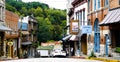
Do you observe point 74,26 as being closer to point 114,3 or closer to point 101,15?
point 101,15

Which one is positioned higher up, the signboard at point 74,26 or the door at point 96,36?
the signboard at point 74,26

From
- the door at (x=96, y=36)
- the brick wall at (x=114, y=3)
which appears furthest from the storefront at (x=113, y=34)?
the door at (x=96, y=36)

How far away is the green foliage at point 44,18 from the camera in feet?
389

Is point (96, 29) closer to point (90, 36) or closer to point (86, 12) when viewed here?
point (90, 36)

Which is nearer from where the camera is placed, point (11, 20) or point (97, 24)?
point (97, 24)

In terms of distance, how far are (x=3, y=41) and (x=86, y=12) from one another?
12.7m

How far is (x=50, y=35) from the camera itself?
407 feet

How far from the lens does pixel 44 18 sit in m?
139

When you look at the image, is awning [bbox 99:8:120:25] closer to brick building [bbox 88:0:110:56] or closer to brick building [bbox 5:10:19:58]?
brick building [bbox 88:0:110:56]

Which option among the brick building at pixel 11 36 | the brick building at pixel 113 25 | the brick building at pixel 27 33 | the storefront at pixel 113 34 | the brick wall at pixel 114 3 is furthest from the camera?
the brick building at pixel 27 33

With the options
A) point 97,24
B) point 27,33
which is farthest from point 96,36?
point 27,33

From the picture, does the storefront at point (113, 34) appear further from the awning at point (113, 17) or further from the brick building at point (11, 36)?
the brick building at point (11, 36)

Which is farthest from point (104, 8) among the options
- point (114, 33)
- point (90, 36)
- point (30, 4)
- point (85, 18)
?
point (30, 4)

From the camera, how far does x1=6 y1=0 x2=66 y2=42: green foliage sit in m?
119
